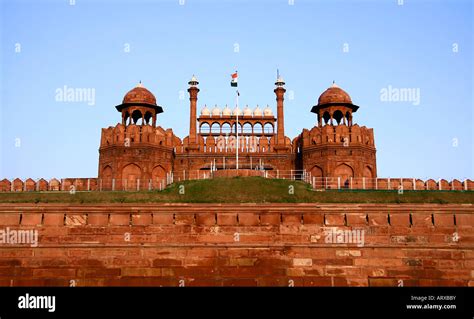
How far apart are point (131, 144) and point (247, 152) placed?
9.72 meters

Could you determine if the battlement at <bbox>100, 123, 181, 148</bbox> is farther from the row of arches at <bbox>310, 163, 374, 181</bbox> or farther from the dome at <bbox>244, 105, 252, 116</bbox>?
the row of arches at <bbox>310, 163, 374, 181</bbox>

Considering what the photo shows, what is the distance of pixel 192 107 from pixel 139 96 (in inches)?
204

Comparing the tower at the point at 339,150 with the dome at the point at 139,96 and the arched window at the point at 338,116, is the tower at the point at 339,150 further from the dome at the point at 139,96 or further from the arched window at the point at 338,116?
the dome at the point at 139,96

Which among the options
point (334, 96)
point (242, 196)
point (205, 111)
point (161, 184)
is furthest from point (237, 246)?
point (205, 111)

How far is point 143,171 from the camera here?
34.6m

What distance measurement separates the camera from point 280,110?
40844 mm

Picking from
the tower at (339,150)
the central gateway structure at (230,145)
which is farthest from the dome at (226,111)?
the tower at (339,150)

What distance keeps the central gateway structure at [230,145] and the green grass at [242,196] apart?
337 inches

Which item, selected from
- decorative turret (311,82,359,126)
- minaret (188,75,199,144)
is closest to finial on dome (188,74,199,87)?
minaret (188,75,199,144)

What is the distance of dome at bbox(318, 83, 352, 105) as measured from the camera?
3762 centimetres

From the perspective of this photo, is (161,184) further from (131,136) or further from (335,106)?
(335,106)

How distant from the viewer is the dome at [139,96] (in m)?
37.8
